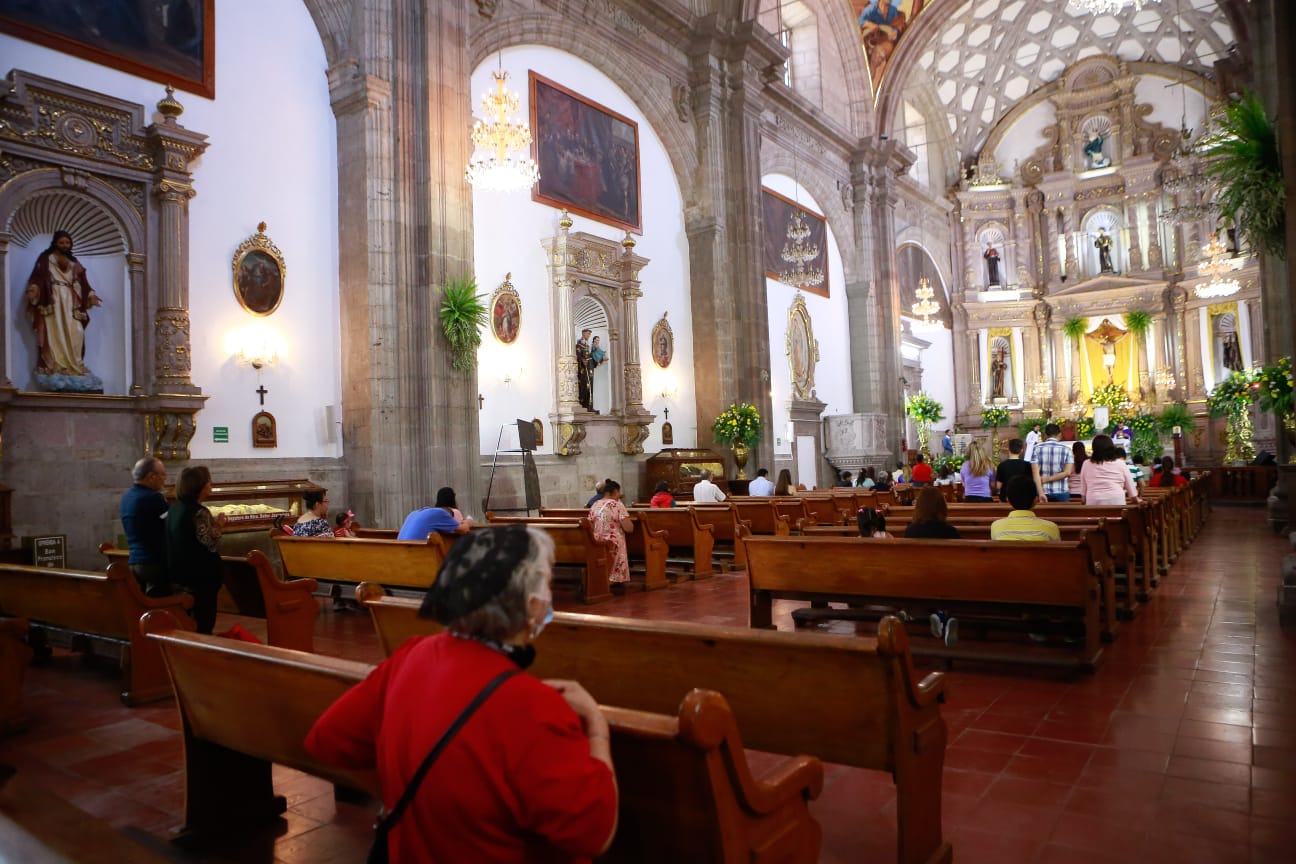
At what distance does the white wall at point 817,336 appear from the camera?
19781 millimetres

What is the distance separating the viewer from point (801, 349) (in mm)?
20734

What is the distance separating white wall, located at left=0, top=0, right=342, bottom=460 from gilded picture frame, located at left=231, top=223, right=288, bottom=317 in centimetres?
9

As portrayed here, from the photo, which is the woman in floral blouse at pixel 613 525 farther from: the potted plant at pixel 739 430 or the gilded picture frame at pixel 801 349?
the gilded picture frame at pixel 801 349

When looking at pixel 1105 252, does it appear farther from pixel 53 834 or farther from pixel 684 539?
pixel 53 834

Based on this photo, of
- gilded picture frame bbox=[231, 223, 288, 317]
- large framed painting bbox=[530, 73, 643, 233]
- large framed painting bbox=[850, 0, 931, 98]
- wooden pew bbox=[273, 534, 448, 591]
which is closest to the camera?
wooden pew bbox=[273, 534, 448, 591]

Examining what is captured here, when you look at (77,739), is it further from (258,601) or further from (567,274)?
(567,274)

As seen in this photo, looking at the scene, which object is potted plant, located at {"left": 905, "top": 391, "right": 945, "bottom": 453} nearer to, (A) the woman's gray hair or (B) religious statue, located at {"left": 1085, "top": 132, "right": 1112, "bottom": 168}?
(B) religious statue, located at {"left": 1085, "top": 132, "right": 1112, "bottom": 168}

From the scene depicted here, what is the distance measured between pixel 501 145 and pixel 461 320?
227cm

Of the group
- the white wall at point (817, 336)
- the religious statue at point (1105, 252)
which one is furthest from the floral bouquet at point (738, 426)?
the religious statue at point (1105, 252)

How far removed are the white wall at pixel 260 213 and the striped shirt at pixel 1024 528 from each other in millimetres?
8170

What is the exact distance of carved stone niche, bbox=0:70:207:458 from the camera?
8289 mm

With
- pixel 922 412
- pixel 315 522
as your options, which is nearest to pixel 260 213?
pixel 315 522

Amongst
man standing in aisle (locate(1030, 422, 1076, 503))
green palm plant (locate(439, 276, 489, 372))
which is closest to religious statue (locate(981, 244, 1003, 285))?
man standing in aisle (locate(1030, 422, 1076, 503))

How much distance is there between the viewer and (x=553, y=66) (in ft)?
46.8
